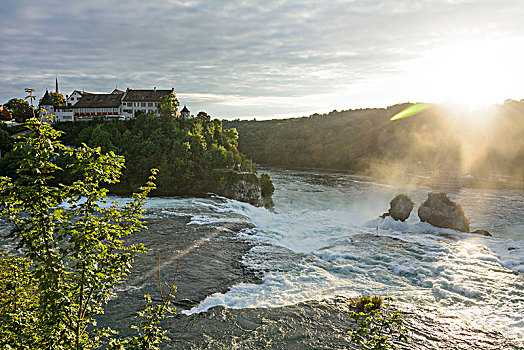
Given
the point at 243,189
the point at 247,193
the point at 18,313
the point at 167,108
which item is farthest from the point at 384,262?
the point at 167,108

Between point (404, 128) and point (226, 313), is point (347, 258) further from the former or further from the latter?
point (404, 128)

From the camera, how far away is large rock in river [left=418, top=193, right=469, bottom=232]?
3528 cm

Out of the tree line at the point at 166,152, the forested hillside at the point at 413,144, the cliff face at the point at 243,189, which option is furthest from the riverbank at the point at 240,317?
the forested hillside at the point at 413,144

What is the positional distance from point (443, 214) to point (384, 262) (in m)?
15.5

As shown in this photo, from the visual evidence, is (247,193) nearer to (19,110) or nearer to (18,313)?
(18,313)

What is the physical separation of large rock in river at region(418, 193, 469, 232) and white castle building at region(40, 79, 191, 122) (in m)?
63.8

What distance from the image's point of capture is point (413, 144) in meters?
118

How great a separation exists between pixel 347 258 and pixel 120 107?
77.8m

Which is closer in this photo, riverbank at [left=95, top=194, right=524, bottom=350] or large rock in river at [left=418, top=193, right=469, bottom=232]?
riverbank at [left=95, top=194, right=524, bottom=350]

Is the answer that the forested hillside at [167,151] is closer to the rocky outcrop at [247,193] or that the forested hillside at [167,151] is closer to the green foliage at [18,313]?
the rocky outcrop at [247,193]

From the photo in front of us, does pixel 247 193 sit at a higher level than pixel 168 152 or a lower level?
lower

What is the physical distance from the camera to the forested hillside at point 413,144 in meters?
102

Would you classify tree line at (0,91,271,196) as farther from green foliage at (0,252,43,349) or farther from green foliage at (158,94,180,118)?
green foliage at (0,252,43,349)

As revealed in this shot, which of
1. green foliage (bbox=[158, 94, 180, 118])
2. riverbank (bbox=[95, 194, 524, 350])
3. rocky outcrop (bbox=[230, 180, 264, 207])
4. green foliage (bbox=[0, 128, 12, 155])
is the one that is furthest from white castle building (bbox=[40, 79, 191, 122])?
riverbank (bbox=[95, 194, 524, 350])
